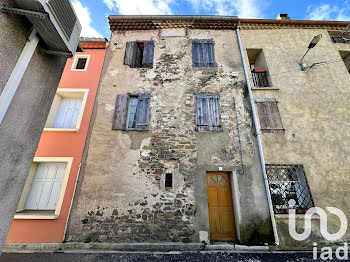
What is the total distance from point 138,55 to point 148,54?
1.93ft

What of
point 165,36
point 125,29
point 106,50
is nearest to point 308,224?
point 165,36

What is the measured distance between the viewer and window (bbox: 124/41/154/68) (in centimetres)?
667

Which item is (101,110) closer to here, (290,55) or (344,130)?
(290,55)

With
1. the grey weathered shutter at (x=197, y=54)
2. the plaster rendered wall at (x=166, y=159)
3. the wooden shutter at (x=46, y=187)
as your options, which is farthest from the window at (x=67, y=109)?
the grey weathered shutter at (x=197, y=54)

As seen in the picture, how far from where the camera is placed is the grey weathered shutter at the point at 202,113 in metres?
5.66

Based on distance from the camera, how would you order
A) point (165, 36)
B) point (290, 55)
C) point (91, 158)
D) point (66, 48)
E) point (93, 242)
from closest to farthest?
1. point (66, 48)
2. point (93, 242)
3. point (91, 158)
4. point (290, 55)
5. point (165, 36)

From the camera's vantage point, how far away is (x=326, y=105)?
5.87m

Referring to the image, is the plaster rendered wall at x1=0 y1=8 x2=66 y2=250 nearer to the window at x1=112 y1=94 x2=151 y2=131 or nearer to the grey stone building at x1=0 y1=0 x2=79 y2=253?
the grey stone building at x1=0 y1=0 x2=79 y2=253

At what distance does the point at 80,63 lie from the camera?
670 cm

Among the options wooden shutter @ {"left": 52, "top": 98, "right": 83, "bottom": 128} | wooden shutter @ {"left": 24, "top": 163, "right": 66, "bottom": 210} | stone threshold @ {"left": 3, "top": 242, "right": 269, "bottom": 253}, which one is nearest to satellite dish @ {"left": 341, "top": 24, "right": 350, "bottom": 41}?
stone threshold @ {"left": 3, "top": 242, "right": 269, "bottom": 253}

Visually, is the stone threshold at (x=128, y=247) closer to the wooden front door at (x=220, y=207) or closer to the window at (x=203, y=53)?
the wooden front door at (x=220, y=207)

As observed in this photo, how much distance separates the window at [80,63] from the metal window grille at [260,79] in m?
7.22

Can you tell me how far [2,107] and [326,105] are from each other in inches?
354

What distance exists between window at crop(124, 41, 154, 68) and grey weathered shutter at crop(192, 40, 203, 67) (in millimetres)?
1845
